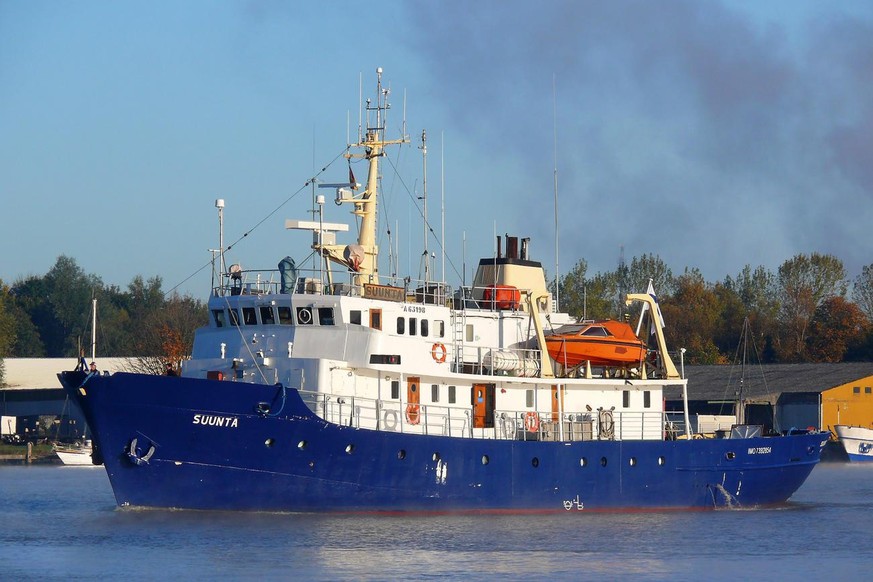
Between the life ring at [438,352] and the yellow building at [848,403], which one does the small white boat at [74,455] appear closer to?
the life ring at [438,352]

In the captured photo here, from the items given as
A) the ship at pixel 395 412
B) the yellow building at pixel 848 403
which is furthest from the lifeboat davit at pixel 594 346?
the yellow building at pixel 848 403

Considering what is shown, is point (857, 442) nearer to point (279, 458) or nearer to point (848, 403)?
point (848, 403)

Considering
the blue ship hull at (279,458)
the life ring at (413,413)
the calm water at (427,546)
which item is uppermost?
the life ring at (413,413)

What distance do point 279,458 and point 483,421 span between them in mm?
6625

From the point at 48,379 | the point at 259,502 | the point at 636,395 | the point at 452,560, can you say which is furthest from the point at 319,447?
the point at 48,379

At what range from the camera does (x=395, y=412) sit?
36.8 m

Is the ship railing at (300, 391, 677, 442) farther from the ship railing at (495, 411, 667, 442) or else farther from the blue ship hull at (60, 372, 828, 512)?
the blue ship hull at (60, 372, 828, 512)

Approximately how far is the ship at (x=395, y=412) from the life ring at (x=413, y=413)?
111mm

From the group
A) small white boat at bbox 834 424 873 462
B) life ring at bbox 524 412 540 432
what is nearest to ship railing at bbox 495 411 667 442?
life ring at bbox 524 412 540 432

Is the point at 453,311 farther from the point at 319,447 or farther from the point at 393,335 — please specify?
the point at 319,447

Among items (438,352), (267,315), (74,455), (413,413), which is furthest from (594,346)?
(74,455)

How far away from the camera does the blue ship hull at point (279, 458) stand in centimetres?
3428

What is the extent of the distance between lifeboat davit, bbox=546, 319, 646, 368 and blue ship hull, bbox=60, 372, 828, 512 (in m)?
2.84

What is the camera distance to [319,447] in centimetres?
3491
